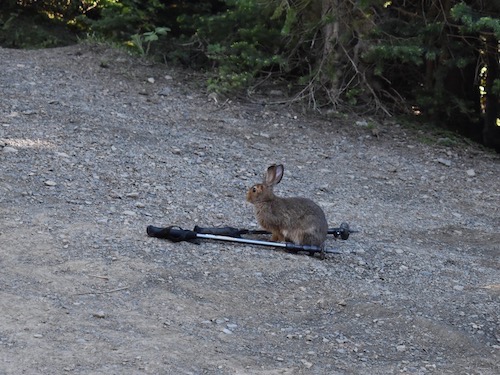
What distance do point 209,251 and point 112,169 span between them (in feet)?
7.27

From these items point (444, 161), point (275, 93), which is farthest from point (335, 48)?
point (444, 161)

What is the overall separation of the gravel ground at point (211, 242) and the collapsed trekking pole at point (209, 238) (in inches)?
2.9

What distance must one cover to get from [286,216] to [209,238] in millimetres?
795

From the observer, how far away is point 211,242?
8.01 metres

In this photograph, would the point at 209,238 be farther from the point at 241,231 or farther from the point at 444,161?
the point at 444,161

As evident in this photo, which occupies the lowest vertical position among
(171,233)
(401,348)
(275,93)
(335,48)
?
(401,348)

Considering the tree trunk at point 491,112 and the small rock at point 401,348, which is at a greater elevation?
the tree trunk at point 491,112

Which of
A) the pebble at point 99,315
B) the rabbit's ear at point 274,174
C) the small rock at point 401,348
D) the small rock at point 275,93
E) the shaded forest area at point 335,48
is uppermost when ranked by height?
the shaded forest area at point 335,48

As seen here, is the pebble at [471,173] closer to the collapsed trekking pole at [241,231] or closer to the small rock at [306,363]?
the collapsed trekking pole at [241,231]

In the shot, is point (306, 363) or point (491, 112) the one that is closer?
point (306, 363)

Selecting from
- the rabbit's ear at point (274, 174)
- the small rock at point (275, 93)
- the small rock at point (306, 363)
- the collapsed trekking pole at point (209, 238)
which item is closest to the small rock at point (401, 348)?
the small rock at point (306, 363)

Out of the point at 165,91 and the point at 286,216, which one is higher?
the point at 165,91

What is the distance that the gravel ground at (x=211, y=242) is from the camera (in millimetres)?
6152

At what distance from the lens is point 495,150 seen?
531 inches
